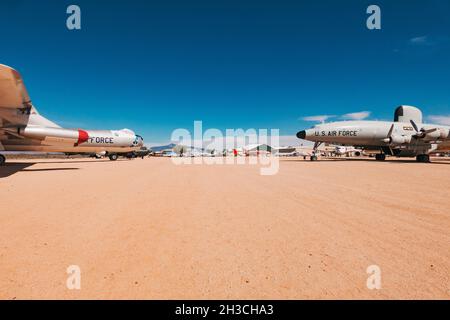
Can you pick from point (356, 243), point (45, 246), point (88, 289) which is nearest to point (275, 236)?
point (356, 243)

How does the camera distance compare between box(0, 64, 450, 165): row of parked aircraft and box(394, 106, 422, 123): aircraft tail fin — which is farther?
box(394, 106, 422, 123): aircraft tail fin

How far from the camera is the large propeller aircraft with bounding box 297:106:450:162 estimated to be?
24969 mm

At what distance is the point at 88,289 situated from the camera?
215cm

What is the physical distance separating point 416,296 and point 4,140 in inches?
1000

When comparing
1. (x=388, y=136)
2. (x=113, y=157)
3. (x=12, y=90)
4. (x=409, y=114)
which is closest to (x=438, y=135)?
(x=388, y=136)

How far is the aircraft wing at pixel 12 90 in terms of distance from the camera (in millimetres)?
10663

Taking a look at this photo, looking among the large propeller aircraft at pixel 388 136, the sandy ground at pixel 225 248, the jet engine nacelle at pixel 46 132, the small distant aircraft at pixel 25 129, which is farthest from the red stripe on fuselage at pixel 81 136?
the large propeller aircraft at pixel 388 136

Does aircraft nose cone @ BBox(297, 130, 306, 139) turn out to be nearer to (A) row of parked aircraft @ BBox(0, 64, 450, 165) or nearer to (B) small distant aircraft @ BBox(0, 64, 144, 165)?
(A) row of parked aircraft @ BBox(0, 64, 450, 165)

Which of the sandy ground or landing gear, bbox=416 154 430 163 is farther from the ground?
landing gear, bbox=416 154 430 163

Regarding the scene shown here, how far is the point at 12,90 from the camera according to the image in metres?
13.2

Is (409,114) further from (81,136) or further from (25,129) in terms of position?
(25,129)

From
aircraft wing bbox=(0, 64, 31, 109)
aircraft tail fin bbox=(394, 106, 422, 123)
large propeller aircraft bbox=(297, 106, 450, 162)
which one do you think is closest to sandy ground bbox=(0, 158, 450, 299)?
aircraft wing bbox=(0, 64, 31, 109)
